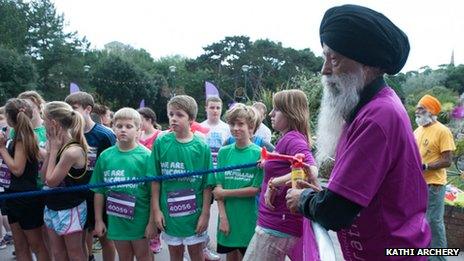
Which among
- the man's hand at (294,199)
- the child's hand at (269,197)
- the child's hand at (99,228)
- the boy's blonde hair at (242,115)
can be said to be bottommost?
the child's hand at (99,228)

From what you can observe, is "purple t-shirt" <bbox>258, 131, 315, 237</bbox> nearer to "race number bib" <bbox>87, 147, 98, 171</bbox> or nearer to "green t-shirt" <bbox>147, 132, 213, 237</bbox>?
"green t-shirt" <bbox>147, 132, 213, 237</bbox>

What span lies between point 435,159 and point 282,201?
279 cm

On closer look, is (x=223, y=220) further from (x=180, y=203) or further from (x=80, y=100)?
(x=80, y=100)

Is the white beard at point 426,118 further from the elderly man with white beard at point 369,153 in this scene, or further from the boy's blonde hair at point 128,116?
the elderly man with white beard at point 369,153

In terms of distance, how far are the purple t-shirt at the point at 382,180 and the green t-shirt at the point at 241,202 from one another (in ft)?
6.06

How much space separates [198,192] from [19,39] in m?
50.2

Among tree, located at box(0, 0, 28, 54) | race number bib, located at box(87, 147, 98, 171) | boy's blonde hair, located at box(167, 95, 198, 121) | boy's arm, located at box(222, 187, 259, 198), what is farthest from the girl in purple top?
tree, located at box(0, 0, 28, 54)

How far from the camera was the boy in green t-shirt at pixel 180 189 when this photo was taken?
3.52 metres

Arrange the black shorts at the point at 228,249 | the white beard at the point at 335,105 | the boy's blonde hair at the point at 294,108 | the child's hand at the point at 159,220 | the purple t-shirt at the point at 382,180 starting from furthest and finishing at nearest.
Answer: the black shorts at the point at 228,249 < the child's hand at the point at 159,220 < the boy's blonde hair at the point at 294,108 < the white beard at the point at 335,105 < the purple t-shirt at the point at 382,180

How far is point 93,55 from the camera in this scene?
5697 cm

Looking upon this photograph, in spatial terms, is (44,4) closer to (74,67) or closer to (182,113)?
(74,67)

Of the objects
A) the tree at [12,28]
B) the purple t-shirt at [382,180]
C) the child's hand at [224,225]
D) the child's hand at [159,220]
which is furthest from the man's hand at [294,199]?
the tree at [12,28]

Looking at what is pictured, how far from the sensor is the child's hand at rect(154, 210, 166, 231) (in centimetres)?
348

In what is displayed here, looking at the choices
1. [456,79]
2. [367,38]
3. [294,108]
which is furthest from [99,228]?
[456,79]
